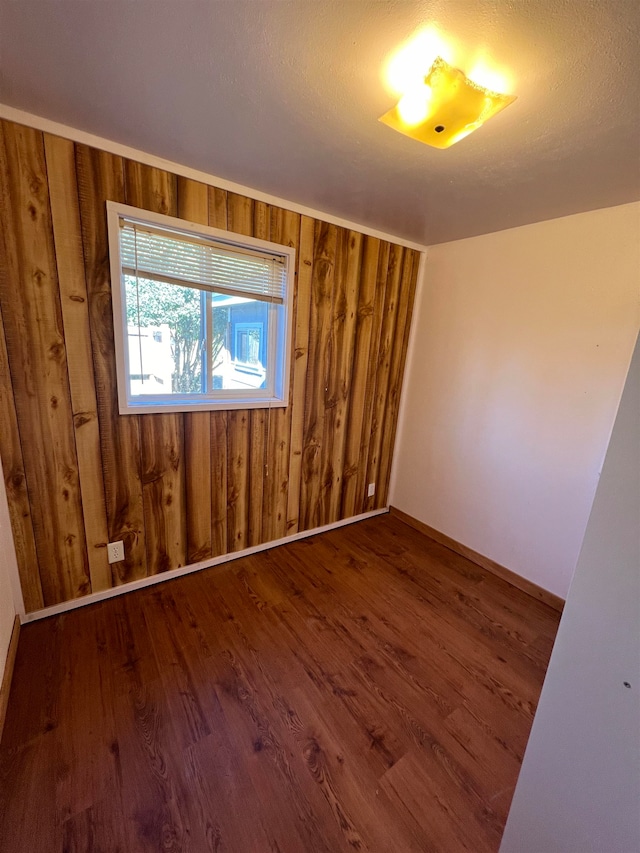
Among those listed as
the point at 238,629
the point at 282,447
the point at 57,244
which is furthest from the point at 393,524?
the point at 57,244

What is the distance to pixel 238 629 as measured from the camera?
5.84 feet

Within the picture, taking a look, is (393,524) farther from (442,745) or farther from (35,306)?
(35,306)

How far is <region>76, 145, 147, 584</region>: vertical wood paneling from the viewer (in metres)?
1.51

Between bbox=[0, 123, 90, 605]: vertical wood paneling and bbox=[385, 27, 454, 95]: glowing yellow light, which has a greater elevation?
bbox=[385, 27, 454, 95]: glowing yellow light

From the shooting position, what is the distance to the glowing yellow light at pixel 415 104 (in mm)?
1046

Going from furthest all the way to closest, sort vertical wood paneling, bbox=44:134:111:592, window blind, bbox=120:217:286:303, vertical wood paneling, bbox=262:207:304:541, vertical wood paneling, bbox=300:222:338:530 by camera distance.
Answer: vertical wood paneling, bbox=300:222:338:530 < vertical wood paneling, bbox=262:207:304:541 < window blind, bbox=120:217:286:303 < vertical wood paneling, bbox=44:134:111:592

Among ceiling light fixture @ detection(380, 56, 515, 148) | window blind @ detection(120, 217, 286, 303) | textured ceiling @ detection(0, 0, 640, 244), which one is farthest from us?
window blind @ detection(120, 217, 286, 303)

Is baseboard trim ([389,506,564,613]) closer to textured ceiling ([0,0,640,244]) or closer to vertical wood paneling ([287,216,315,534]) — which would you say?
vertical wood paneling ([287,216,315,534])

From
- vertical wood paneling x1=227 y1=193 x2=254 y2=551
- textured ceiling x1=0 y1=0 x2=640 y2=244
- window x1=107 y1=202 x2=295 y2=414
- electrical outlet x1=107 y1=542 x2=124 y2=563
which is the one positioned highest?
textured ceiling x1=0 y1=0 x2=640 y2=244

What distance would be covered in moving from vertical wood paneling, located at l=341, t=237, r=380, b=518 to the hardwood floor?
32.7 inches

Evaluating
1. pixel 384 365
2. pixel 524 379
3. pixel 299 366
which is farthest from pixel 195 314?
pixel 524 379

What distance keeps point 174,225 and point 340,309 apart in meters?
1.12

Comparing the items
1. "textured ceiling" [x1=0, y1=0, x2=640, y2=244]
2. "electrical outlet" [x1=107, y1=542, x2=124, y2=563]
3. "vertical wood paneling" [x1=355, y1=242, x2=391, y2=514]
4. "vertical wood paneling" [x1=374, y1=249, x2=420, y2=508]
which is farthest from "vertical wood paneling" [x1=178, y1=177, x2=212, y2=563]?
"vertical wood paneling" [x1=374, y1=249, x2=420, y2=508]

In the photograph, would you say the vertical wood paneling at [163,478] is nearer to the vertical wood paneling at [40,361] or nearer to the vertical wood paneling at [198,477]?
the vertical wood paneling at [198,477]
